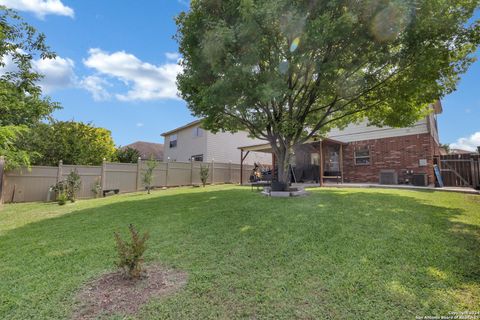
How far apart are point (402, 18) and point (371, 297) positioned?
6.97 m

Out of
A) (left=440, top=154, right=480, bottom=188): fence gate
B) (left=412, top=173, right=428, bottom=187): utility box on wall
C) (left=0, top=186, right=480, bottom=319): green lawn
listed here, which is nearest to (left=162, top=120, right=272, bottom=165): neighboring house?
(left=412, top=173, right=428, bottom=187): utility box on wall

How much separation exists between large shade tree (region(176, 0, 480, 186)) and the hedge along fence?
7.28 metres

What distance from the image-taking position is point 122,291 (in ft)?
9.37

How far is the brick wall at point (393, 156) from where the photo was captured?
12.7m

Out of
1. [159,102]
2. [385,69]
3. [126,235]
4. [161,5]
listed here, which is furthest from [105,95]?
[385,69]

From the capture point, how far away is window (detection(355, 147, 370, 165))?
48.6ft

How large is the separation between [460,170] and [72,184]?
18.2 m

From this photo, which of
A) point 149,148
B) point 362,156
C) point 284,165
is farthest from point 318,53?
point 149,148

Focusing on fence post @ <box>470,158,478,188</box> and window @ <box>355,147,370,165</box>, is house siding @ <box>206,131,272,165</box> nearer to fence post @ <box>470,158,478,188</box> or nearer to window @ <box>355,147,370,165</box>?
window @ <box>355,147,370,165</box>

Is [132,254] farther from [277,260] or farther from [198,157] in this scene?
[198,157]

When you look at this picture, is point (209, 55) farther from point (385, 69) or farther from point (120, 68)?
point (120, 68)

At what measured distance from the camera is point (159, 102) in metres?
18.0

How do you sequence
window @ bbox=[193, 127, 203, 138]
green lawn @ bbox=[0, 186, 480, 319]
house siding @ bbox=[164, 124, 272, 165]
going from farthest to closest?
window @ bbox=[193, 127, 203, 138] < house siding @ bbox=[164, 124, 272, 165] < green lawn @ bbox=[0, 186, 480, 319]

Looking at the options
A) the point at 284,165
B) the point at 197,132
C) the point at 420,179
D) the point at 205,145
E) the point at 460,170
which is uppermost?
the point at 197,132
